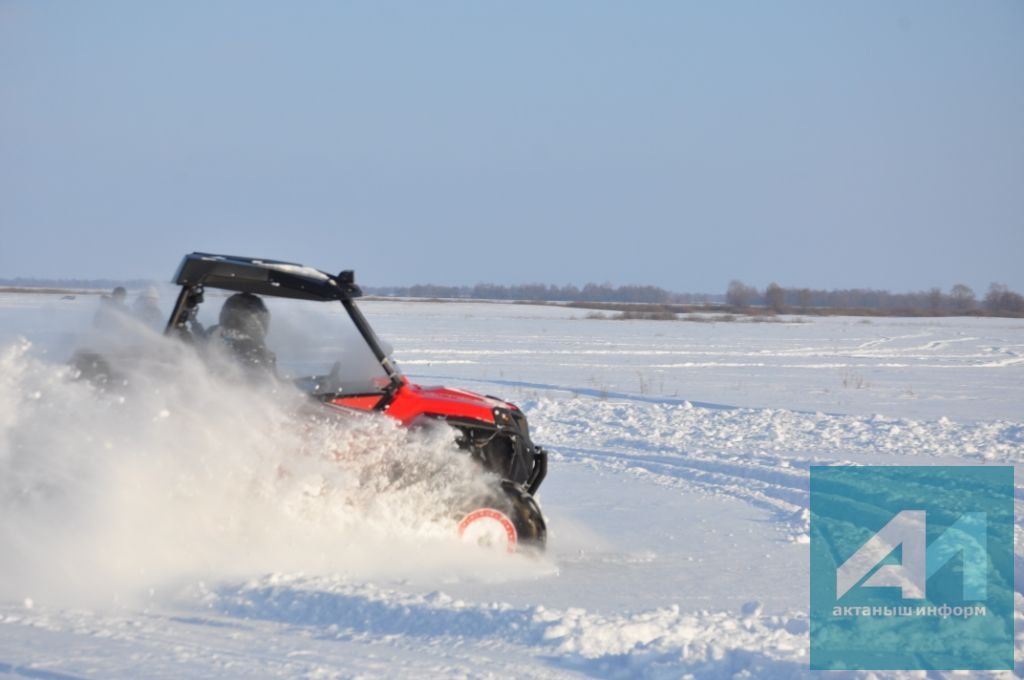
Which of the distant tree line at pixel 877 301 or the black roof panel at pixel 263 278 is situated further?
the distant tree line at pixel 877 301

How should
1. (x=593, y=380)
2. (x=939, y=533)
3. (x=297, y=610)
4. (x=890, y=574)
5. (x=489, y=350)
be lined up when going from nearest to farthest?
(x=297, y=610) → (x=890, y=574) → (x=939, y=533) → (x=593, y=380) → (x=489, y=350)

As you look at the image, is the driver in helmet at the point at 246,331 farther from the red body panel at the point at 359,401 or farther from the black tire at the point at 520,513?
the black tire at the point at 520,513

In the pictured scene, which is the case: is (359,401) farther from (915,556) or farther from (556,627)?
(915,556)

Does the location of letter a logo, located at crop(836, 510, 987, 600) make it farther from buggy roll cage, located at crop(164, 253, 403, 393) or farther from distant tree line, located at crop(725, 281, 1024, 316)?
distant tree line, located at crop(725, 281, 1024, 316)

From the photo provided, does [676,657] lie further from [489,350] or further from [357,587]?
[489,350]

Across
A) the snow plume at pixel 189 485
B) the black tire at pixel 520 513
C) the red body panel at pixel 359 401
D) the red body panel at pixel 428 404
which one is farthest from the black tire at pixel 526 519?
the red body panel at pixel 359 401

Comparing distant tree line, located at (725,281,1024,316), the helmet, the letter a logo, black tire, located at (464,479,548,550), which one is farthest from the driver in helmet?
distant tree line, located at (725,281,1024,316)

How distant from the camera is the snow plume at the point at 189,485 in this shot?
5.70 m

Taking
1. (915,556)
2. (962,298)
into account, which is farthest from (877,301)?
(915,556)

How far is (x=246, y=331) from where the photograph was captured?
642cm

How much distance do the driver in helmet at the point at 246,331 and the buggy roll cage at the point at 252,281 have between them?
4.0 inches

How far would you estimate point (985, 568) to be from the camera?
6.59m

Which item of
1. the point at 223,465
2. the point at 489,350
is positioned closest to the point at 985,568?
Result: the point at 223,465

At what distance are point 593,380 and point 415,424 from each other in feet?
46.9
